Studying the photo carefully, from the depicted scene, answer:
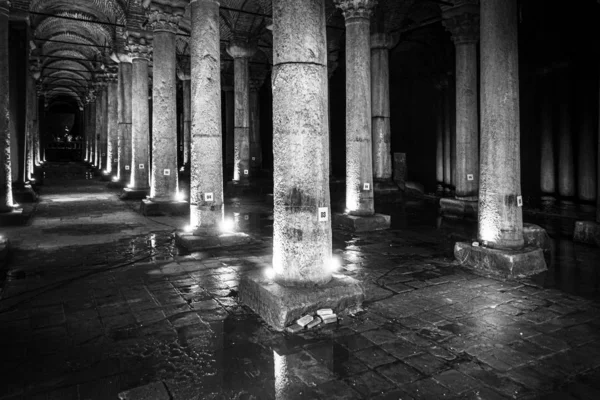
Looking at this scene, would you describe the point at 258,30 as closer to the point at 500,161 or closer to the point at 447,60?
the point at 447,60

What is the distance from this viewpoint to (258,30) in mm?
18125

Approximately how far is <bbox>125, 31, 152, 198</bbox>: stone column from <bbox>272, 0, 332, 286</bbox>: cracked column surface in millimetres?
11461

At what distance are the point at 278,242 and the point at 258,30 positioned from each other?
15.6 meters

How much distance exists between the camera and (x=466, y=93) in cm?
1164

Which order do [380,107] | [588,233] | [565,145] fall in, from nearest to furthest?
[588,233] → [565,145] → [380,107]

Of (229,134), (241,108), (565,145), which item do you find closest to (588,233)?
(565,145)

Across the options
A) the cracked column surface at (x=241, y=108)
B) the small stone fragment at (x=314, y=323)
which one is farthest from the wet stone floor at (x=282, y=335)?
the cracked column surface at (x=241, y=108)

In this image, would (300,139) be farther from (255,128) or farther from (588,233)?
(255,128)

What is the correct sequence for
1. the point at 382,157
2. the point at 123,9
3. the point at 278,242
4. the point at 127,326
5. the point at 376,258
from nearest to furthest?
the point at 127,326 → the point at 278,242 → the point at 376,258 → the point at 382,157 → the point at 123,9

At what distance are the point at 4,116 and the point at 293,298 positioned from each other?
27.4 ft

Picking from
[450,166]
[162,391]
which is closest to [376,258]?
[162,391]

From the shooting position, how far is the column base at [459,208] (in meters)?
11.4

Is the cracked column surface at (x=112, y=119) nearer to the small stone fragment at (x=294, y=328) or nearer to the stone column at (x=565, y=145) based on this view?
the stone column at (x=565, y=145)

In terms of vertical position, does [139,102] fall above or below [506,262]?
above
